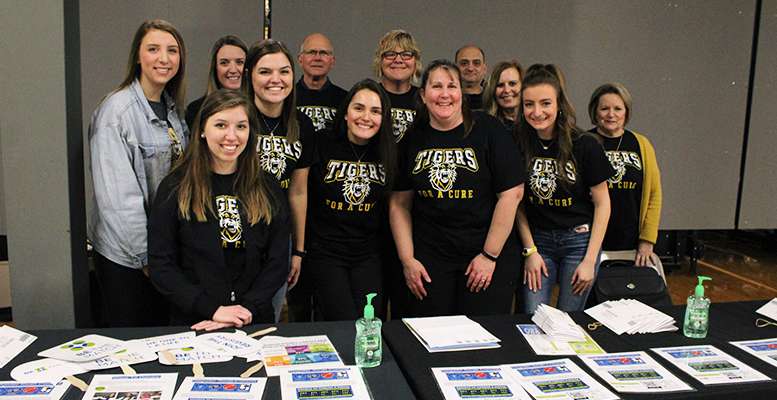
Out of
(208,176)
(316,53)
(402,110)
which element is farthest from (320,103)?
(208,176)

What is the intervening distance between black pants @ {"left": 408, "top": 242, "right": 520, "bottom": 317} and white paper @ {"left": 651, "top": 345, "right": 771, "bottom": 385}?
2.73 ft

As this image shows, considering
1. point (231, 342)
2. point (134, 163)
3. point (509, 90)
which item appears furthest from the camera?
point (509, 90)

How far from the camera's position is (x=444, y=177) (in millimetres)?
2514

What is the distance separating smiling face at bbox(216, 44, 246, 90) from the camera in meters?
2.90

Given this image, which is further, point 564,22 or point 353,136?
point 564,22

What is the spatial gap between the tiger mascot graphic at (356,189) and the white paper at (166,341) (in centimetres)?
95

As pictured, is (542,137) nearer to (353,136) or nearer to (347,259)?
(353,136)

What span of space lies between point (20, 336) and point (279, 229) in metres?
0.88

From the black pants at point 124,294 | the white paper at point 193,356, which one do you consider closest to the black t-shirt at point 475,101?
the black pants at point 124,294

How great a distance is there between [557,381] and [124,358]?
3.80 feet

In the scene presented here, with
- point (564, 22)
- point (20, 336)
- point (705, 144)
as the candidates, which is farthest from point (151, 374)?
point (705, 144)

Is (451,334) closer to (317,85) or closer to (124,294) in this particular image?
(124,294)

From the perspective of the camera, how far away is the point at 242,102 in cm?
223

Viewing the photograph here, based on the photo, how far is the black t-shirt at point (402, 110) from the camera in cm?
294
